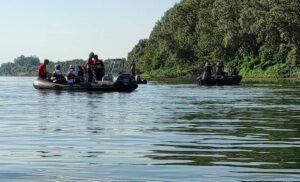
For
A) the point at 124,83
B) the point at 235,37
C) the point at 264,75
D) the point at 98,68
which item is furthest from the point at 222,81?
the point at 235,37

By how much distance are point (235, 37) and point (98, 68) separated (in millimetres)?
56527

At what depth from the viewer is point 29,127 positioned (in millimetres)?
17344

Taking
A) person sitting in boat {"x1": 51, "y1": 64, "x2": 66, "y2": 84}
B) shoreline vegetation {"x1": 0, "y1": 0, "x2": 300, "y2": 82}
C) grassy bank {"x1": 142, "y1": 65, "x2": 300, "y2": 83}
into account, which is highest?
shoreline vegetation {"x1": 0, "y1": 0, "x2": 300, "y2": 82}

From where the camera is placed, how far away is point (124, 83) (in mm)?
43281

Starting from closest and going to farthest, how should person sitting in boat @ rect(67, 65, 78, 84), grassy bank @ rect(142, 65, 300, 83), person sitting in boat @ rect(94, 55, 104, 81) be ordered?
person sitting in boat @ rect(67, 65, 78, 84) → person sitting in boat @ rect(94, 55, 104, 81) → grassy bank @ rect(142, 65, 300, 83)

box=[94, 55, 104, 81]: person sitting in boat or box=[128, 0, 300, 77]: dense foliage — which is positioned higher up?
box=[128, 0, 300, 77]: dense foliage

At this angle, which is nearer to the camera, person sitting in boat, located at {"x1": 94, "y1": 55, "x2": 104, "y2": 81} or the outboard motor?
the outboard motor

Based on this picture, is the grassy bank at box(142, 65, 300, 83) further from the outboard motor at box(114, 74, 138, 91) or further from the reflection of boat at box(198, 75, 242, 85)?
the outboard motor at box(114, 74, 138, 91)

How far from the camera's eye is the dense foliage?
87750 mm

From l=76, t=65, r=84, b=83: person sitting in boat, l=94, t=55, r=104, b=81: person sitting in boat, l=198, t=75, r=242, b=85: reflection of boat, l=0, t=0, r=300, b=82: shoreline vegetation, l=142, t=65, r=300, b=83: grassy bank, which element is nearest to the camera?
l=94, t=55, r=104, b=81: person sitting in boat

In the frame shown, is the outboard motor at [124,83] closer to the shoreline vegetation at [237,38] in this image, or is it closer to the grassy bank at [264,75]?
the grassy bank at [264,75]

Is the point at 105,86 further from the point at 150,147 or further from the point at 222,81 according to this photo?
the point at 150,147

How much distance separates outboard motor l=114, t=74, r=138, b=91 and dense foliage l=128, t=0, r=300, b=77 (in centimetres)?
4558

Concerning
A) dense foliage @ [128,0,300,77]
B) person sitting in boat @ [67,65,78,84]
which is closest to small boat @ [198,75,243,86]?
person sitting in boat @ [67,65,78,84]
